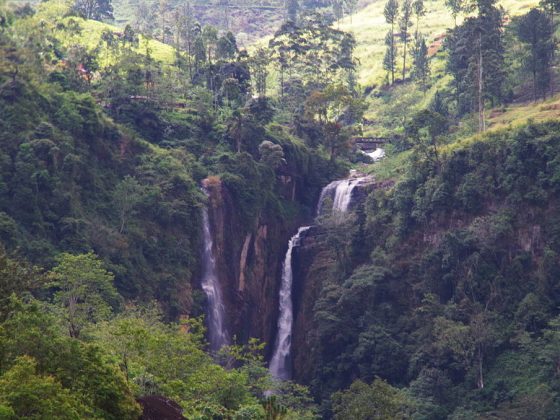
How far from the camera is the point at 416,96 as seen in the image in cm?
8756

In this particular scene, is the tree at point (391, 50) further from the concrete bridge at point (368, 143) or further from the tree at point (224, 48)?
the tree at point (224, 48)

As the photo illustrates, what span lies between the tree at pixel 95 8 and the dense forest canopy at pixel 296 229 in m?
24.5

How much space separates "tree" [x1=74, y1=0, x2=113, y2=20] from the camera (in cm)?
10239

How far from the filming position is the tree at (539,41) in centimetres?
6800

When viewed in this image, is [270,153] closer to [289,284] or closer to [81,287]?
[289,284]

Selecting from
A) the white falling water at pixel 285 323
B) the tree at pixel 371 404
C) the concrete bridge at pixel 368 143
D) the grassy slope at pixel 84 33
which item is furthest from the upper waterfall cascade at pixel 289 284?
the grassy slope at pixel 84 33

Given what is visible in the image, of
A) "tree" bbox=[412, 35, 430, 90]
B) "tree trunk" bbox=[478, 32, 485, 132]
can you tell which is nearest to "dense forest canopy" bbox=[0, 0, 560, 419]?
"tree trunk" bbox=[478, 32, 485, 132]

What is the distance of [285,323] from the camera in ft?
205

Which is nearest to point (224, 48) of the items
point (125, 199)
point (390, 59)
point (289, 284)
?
point (390, 59)

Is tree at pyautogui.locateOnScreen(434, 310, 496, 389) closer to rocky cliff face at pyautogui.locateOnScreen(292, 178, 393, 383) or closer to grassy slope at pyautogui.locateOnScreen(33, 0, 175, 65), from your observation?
rocky cliff face at pyautogui.locateOnScreen(292, 178, 393, 383)

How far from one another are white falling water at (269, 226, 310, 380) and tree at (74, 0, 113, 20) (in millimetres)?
45469

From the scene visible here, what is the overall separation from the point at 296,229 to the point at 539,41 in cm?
2031

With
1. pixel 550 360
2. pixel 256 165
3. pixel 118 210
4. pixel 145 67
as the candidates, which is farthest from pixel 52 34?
pixel 550 360

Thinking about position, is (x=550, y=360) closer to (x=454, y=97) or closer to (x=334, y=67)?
(x=454, y=97)
